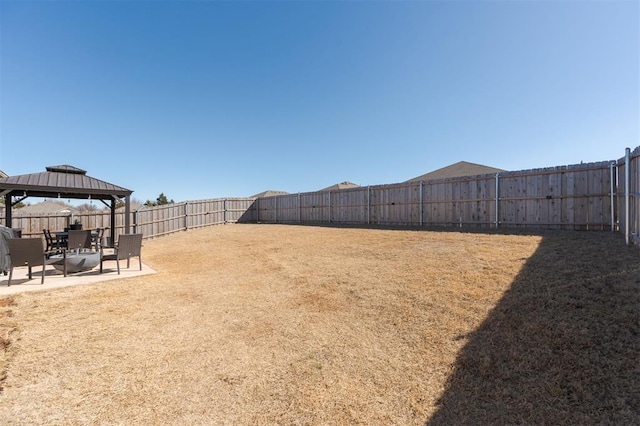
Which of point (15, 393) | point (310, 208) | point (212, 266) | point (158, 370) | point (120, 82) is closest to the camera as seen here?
point (15, 393)

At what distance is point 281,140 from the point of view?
22.2 m

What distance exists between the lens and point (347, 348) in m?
3.14

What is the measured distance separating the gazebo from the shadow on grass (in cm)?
1125

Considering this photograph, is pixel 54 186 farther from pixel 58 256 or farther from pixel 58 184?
pixel 58 256

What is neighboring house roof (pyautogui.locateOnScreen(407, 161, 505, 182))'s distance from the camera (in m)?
17.4

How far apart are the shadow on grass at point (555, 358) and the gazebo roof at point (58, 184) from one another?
11355 millimetres

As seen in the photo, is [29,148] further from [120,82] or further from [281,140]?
[281,140]

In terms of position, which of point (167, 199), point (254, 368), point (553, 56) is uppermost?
point (553, 56)

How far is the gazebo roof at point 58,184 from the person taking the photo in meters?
7.94

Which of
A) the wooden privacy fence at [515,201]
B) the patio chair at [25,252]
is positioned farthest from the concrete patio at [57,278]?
the wooden privacy fence at [515,201]

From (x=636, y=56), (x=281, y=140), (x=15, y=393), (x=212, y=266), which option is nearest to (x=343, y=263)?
(x=212, y=266)

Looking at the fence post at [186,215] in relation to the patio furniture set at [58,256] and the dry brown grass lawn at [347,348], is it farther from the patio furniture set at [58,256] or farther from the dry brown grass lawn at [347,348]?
the dry brown grass lawn at [347,348]

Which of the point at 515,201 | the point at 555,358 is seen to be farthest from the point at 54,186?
the point at 515,201

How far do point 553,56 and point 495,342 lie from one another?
10410mm
